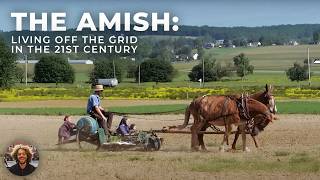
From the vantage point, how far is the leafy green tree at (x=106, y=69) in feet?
394

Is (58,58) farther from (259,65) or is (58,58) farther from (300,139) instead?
(300,139)

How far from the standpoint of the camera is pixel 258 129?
65.8 ft

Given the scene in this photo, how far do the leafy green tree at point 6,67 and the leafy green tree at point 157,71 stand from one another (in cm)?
3567

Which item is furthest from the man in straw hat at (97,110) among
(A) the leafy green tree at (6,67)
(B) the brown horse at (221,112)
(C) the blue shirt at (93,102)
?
(A) the leafy green tree at (6,67)

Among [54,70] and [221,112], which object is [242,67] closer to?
[54,70]

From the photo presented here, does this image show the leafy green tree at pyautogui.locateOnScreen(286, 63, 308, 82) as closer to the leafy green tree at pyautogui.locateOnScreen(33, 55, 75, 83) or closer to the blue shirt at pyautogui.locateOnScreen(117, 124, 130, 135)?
the leafy green tree at pyautogui.locateOnScreen(33, 55, 75, 83)

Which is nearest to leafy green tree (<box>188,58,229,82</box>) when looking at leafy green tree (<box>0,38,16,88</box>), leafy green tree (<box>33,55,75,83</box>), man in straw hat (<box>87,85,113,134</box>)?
leafy green tree (<box>33,55,75,83</box>)

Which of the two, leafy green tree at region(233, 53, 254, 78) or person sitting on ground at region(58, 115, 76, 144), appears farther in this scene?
leafy green tree at region(233, 53, 254, 78)

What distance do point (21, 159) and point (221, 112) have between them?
830cm

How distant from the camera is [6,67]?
85812mm

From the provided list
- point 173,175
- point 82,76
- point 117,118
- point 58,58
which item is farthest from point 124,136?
point 82,76

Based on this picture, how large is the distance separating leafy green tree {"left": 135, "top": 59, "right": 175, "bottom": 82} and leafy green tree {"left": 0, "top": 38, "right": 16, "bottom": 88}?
35.7 meters

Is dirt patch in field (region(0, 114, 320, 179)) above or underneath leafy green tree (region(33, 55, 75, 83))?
underneath

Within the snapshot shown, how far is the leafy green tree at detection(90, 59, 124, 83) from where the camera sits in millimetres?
119950
